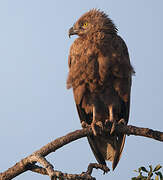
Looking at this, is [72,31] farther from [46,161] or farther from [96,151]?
[46,161]

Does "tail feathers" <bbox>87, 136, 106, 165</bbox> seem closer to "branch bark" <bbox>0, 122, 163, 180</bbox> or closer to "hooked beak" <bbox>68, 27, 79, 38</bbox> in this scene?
"branch bark" <bbox>0, 122, 163, 180</bbox>

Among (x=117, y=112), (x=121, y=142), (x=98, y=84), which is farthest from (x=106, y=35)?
(x=121, y=142)

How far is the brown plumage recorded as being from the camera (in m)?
6.78

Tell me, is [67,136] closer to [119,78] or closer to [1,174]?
[1,174]

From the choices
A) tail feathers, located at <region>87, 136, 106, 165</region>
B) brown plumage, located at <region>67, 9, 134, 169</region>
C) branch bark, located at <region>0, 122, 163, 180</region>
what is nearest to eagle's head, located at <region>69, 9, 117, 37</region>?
brown plumage, located at <region>67, 9, 134, 169</region>

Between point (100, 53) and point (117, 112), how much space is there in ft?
4.47

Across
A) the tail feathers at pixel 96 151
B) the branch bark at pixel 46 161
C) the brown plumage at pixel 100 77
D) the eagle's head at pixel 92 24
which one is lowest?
the branch bark at pixel 46 161

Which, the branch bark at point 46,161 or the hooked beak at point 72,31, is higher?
the hooked beak at point 72,31

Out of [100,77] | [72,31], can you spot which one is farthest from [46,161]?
[72,31]

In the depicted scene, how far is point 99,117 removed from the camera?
7602mm

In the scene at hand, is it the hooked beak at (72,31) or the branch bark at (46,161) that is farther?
the hooked beak at (72,31)

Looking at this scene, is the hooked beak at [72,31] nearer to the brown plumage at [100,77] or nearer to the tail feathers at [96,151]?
the brown plumage at [100,77]

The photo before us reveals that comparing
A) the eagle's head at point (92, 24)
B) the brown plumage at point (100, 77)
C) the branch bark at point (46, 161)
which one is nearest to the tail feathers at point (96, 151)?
the brown plumage at point (100, 77)

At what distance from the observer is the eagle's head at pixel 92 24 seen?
7406 mm
